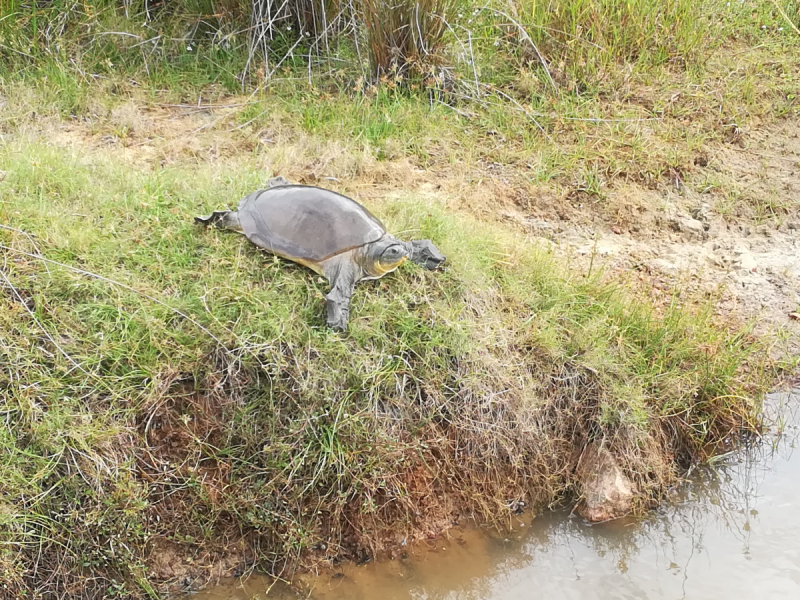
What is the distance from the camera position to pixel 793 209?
177 inches

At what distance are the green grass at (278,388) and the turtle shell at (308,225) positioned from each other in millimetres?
101

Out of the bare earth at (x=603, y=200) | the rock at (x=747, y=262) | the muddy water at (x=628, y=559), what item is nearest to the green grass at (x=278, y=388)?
the muddy water at (x=628, y=559)

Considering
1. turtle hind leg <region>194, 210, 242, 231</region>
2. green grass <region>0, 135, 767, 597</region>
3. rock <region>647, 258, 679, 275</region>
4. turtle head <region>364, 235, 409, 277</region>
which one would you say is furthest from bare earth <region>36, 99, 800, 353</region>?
turtle head <region>364, 235, 409, 277</region>

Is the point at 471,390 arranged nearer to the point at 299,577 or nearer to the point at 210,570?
the point at 299,577

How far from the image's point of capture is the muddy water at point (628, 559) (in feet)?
9.62

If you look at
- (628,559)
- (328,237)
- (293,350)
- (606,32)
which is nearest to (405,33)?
(606,32)

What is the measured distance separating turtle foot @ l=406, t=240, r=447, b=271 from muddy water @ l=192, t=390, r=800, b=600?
1.13 metres

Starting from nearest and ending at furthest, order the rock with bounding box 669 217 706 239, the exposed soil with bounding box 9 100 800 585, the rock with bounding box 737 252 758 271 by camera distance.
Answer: the exposed soil with bounding box 9 100 800 585, the rock with bounding box 737 252 758 271, the rock with bounding box 669 217 706 239

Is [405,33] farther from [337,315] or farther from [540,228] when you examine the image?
[337,315]

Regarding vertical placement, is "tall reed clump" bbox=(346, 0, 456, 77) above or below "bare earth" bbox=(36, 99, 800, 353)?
above

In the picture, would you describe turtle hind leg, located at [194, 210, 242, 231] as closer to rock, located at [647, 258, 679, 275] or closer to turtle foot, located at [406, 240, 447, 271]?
turtle foot, located at [406, 240, 447, 271]

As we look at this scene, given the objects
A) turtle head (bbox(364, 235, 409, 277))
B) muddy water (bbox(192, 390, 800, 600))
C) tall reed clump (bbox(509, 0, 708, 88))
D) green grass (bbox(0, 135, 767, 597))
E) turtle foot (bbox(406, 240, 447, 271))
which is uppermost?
tall reed clump (bbox(509, 0, 708, 88))

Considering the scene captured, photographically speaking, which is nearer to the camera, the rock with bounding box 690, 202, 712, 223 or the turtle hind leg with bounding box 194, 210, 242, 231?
the turtle hind leg with bounding box 194, 210, 242, 231

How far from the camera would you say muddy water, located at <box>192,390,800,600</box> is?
2.93 metres
